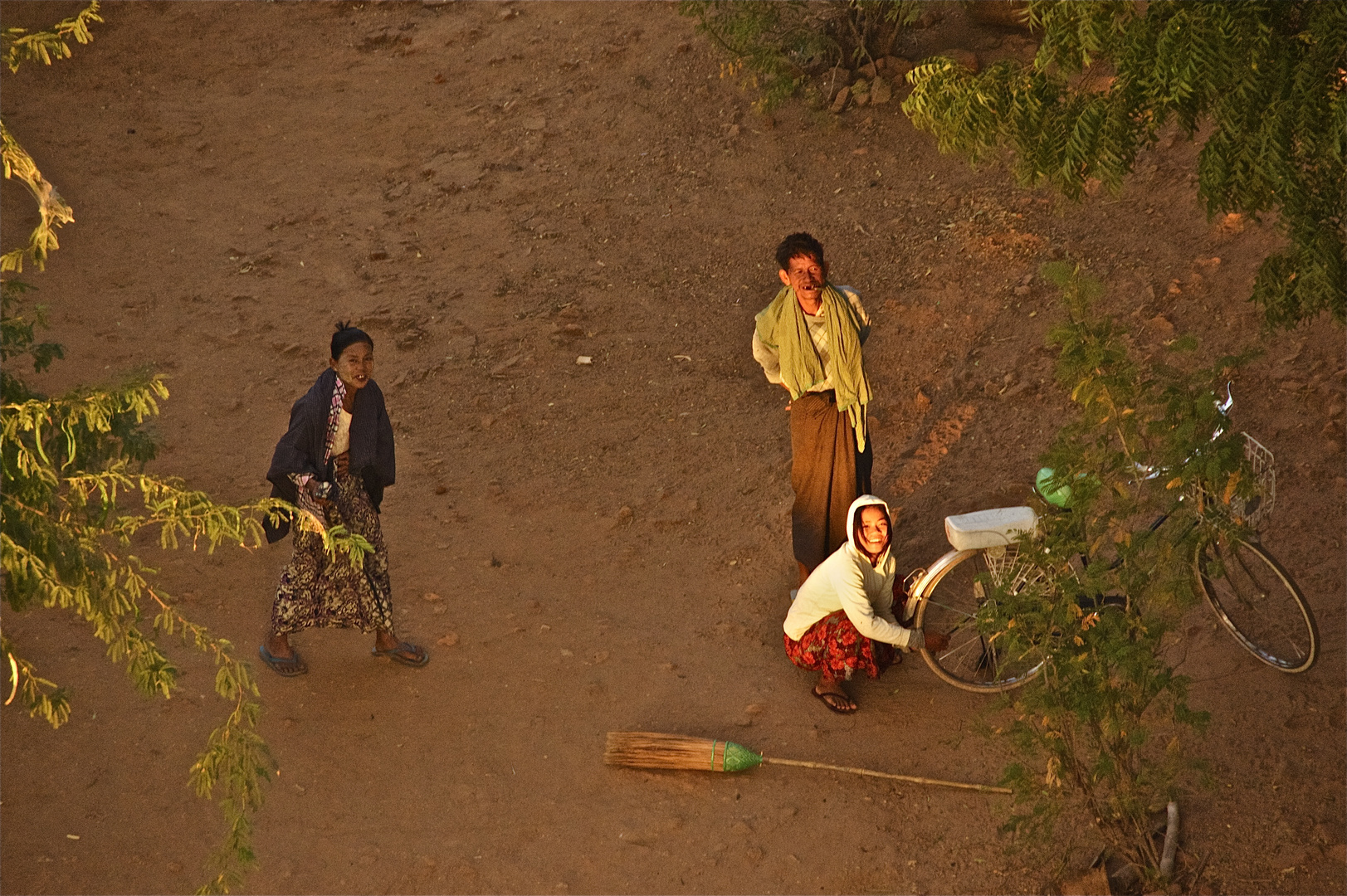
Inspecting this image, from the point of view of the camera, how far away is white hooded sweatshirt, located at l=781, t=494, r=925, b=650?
17.1ft

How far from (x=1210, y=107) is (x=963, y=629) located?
2.56m

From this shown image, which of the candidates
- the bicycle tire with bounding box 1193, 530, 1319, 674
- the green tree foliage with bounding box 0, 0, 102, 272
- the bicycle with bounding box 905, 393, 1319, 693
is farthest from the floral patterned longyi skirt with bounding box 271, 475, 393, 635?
the bicycle tire with bounding box 1193, 530, 1319, 674

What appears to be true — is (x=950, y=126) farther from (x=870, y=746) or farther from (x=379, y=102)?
(x=379, y=102)

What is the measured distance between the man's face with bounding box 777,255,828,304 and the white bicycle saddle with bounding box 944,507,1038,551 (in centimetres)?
110

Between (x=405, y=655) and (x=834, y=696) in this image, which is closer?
(x=834, y=696)

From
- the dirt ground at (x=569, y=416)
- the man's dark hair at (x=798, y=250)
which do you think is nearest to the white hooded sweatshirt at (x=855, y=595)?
the dirt ground at (x=569, y=416)

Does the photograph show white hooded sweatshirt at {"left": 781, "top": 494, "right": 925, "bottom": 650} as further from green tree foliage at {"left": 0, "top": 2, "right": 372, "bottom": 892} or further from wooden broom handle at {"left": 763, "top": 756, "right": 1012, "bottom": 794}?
green tree foliage at {"left": 0, "top": 2, "right": 372, "bottom": 892}

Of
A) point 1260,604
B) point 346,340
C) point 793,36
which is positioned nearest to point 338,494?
point 346,340

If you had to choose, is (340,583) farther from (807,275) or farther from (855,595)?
(807,275)

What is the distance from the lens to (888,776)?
5051 millimetres

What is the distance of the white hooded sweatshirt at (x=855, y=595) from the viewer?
5.21m

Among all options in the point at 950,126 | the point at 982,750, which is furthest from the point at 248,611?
the point at 950,126

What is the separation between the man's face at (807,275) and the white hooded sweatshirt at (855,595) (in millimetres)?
900

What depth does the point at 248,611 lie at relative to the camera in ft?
20.8
